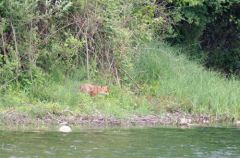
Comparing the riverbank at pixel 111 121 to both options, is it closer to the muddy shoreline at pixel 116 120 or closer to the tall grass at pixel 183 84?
the muddy shoreline at pixel 116 120

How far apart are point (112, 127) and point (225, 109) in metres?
3.75

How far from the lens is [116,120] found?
1547 centimetres

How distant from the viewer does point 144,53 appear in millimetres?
19922

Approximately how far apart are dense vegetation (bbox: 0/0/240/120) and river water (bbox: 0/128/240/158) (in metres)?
1.97

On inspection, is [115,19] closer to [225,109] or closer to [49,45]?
[49,45]

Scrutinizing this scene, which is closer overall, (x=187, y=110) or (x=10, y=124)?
(x=10, y=124)

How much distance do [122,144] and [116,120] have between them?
2.85m

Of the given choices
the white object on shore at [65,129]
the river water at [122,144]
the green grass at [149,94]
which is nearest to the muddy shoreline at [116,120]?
the green grass at [149,94]

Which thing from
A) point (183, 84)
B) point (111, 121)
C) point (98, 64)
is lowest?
point (111, 121)

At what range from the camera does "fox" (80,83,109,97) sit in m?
17.0

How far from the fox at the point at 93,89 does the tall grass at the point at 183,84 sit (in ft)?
4.80

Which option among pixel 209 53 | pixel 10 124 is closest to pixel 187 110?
pixel 10 124

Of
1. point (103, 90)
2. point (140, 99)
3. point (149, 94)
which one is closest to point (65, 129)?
point (103, 90)

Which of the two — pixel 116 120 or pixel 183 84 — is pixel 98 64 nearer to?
pixel 183 84
